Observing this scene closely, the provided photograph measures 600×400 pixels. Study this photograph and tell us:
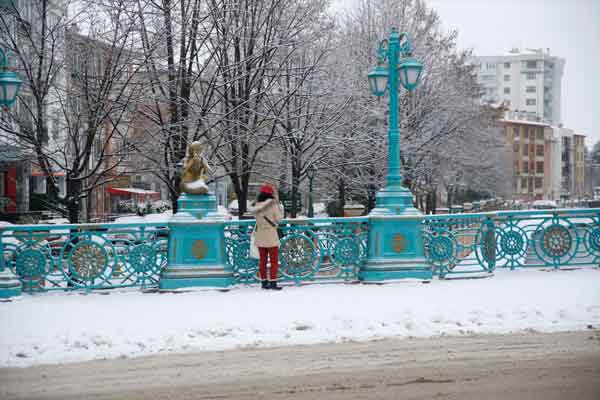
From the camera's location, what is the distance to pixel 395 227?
36.2ft

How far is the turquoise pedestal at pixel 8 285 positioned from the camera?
31.7 feet

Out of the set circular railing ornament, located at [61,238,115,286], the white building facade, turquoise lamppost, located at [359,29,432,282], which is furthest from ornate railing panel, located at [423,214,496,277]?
the white building facade

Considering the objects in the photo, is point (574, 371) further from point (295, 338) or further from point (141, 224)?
point (141, 224)

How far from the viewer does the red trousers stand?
10.4 metres

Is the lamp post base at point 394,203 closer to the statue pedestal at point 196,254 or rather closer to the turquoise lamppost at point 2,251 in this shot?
the statue pedestal at point 196,254

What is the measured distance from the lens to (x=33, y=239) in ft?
33.7

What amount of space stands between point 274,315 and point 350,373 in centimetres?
257

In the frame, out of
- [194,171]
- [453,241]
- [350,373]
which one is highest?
[194,171]

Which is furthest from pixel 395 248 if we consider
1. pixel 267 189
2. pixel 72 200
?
pixel 72 200

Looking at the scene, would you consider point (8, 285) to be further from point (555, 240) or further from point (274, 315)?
point (555, 240)

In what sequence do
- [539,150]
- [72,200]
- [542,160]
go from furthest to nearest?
[542,160] → [539,150] → [72,200]

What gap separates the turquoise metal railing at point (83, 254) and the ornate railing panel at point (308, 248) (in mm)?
1223

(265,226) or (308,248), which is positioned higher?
(265,226)

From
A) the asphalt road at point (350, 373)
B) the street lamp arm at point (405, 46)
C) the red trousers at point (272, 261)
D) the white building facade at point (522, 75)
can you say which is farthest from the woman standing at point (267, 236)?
the white building facade at point (522, 75)
